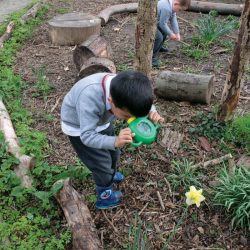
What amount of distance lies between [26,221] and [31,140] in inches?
40.7

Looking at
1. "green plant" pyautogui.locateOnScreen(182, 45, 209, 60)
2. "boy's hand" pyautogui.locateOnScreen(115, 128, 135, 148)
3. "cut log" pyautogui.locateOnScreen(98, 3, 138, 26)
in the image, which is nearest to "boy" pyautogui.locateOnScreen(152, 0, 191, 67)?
"green plant" pyautogui.locateOnScreen(182, 45, 209, 60)

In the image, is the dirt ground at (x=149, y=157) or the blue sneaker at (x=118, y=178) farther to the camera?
the blue sneaker at (x=118, y=178)

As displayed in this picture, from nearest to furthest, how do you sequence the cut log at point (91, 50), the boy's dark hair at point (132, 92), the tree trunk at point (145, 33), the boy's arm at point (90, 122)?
the boy's dark hair at point (132, 92), the boy's arm at point (90, 122), the tree trunk at point (145, 33), the cut log at point (91, 50)

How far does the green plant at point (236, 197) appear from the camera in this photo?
2.81 m

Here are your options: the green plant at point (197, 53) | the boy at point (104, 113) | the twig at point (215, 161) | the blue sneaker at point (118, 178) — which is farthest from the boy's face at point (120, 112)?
the green plant at point (197, 53)

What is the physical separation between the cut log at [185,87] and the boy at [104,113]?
1.54 metres

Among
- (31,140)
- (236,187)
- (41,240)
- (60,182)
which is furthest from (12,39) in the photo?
(236,187)

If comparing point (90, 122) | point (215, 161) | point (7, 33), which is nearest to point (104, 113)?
point (90, 122)

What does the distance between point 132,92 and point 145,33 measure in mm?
1856

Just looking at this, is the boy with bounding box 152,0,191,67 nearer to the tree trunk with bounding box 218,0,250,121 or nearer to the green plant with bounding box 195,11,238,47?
the green plant with bounding box 195,11,238,47

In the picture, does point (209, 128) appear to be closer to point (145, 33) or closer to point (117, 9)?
point (145, 33)

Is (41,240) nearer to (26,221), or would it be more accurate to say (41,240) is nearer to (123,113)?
(26,221)

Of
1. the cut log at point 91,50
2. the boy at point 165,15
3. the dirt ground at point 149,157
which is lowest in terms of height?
the dirt ground at point 149,157

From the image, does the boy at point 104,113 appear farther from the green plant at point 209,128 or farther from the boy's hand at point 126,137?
the green plant at point 209,128
